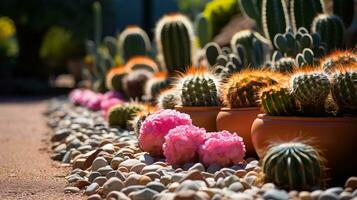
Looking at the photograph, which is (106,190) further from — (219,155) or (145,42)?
(145,42)

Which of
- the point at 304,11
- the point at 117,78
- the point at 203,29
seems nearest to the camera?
the point at 304,11

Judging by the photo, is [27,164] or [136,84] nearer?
[27,164]

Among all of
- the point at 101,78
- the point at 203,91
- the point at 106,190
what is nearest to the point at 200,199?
the point at 106,190

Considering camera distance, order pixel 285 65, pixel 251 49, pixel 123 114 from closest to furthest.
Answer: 1. pixel 285 65
2. pixel 251 49
3. pixel 123 114

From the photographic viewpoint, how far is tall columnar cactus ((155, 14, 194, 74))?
948cm

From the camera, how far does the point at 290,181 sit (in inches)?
166

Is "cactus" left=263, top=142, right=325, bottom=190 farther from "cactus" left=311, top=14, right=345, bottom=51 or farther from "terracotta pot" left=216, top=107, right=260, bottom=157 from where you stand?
"cactus" left=311, top=14, right=345, bottom=51

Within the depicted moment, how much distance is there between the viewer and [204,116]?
6312mm

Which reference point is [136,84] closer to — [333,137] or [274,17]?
[274,17]

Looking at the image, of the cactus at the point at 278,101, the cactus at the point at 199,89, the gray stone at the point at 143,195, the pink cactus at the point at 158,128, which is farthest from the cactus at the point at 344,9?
the gray stone at the point at 143,195

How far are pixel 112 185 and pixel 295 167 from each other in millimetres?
1218

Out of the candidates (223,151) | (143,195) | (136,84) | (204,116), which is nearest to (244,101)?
(204,116)

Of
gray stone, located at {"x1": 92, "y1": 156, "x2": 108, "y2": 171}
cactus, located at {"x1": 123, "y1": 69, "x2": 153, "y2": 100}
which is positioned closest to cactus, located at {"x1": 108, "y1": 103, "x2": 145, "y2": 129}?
cactus, located at {"x1": 123, "y1": 69, "x2": 153, "y2": 100}

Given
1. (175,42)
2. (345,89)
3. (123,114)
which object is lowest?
(123,114)
